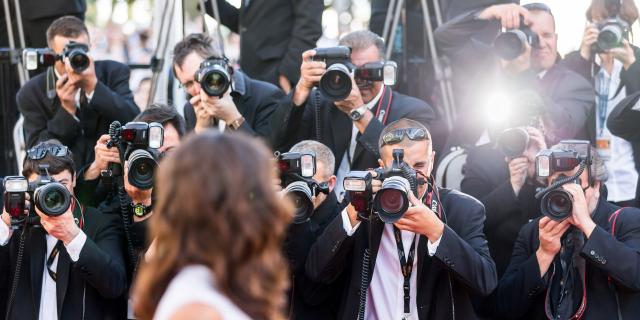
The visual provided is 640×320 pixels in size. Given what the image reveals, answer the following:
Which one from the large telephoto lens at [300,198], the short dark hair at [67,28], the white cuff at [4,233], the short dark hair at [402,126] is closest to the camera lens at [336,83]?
the short dark hair at [402,126]

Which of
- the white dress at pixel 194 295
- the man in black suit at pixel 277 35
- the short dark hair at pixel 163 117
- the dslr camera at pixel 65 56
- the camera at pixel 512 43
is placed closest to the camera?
the white dress at pixel 194 295

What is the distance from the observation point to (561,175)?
15.7 ft

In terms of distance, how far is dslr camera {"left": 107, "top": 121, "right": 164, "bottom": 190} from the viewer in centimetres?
487

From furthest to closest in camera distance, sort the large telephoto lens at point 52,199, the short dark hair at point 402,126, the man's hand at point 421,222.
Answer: the short dark hair at point 402,126 < the large telephoto lens at point 52,199 < the man's hand at point 421,222

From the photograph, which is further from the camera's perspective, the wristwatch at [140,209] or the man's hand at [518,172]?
the man's hand at [518,172]

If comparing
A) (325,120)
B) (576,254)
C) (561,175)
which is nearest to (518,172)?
(561,175)

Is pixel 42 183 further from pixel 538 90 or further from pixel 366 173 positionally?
pixel 538 90

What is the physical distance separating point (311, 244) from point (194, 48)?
1601 mm

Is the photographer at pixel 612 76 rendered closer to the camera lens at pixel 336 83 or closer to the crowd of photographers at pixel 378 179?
the crowd of photographers at pixel 378 179

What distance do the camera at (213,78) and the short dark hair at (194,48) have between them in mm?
488

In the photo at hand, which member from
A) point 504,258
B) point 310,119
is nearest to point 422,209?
point 504,258

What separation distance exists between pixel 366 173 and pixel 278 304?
210cm

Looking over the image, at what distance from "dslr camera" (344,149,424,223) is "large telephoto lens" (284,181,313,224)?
0.26m

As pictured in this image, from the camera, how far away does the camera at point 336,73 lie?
17.5 feet
